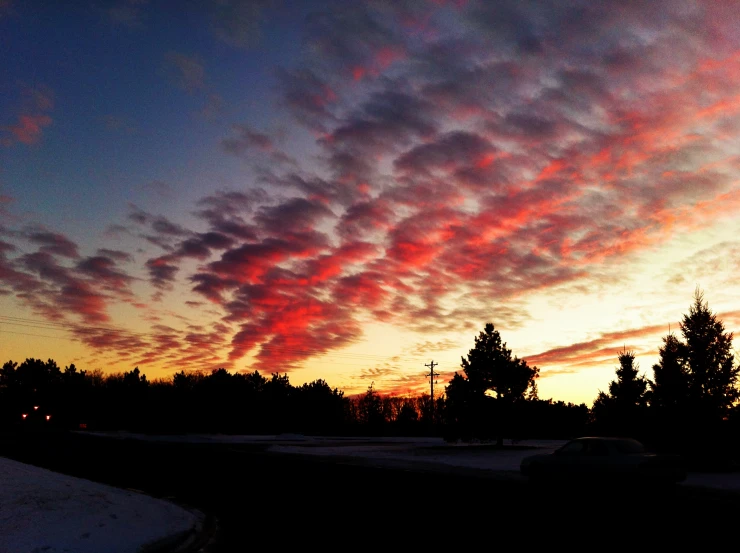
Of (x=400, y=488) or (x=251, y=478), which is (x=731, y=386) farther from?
(x=251, y=478)

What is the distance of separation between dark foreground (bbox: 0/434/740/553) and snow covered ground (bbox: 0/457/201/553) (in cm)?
103

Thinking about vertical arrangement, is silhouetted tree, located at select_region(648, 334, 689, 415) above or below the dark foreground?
above

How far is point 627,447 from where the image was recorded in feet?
57.7

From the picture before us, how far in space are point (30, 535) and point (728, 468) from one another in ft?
87.7

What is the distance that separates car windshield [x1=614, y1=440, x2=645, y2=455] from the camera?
17.5 metres

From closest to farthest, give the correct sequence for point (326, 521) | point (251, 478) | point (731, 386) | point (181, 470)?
point (326, 521) < point (251, 478) < point (181, 470) < point (731, 386)

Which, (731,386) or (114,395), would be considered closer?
(731,386)

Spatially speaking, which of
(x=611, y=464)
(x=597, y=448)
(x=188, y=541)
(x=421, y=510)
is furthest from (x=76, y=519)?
(x=597, y=448)

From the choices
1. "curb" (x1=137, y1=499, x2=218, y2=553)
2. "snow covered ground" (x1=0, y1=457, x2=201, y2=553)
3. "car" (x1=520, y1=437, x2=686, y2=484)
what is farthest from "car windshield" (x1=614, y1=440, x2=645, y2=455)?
"snow covered ground" (x1=0, y1=457, x2=201, y2=553)

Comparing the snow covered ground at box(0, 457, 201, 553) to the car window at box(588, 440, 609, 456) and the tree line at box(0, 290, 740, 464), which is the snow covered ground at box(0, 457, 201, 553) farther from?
the tree line at box(0, 290, 740, 464)

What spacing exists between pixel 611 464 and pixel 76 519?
13405 millimetres

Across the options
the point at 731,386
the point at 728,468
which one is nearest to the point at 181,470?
the point at 728,468

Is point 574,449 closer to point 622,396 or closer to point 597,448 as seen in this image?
point 597,448

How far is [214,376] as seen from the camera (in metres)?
112
